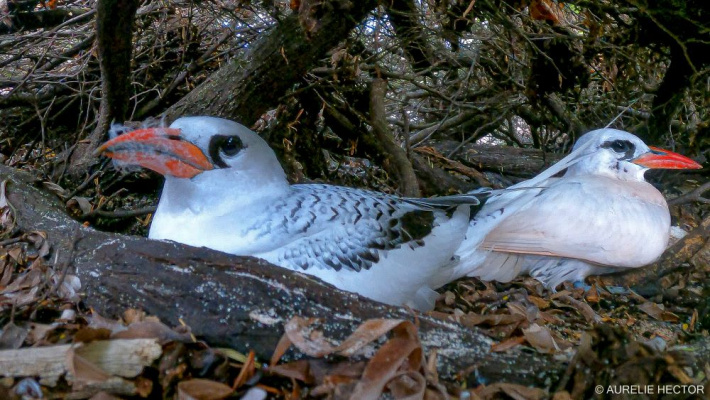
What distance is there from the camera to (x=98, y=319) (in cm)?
155

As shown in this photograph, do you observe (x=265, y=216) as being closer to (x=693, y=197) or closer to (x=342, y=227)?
(x=342, y=227)

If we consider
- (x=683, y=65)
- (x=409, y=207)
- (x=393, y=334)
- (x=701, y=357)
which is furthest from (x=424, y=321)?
(x=683, y=65)

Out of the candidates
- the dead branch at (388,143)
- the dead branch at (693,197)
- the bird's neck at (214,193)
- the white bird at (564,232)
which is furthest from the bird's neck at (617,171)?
the bird's neck at (214,193)

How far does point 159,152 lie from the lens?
2145mm

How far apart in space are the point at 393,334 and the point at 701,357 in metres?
0.79

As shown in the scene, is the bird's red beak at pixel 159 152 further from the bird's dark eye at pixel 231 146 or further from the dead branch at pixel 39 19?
the dead branch at pixel 39 19

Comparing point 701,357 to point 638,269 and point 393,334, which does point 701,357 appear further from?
point 638,269

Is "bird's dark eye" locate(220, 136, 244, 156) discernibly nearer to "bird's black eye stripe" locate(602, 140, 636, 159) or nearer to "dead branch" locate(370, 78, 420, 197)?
"dead branch" locate(370, 78, 420, 197)

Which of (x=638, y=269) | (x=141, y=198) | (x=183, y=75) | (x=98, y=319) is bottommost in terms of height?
(x=638, y=269)

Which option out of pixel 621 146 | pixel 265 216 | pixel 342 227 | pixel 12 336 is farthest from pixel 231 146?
pixel 621 146

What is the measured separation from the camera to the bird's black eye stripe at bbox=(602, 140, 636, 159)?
3395 mm

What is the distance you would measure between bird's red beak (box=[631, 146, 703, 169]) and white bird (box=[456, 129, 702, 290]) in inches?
1.5

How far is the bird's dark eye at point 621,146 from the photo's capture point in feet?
11.1

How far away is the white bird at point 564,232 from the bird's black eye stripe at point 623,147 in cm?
27
